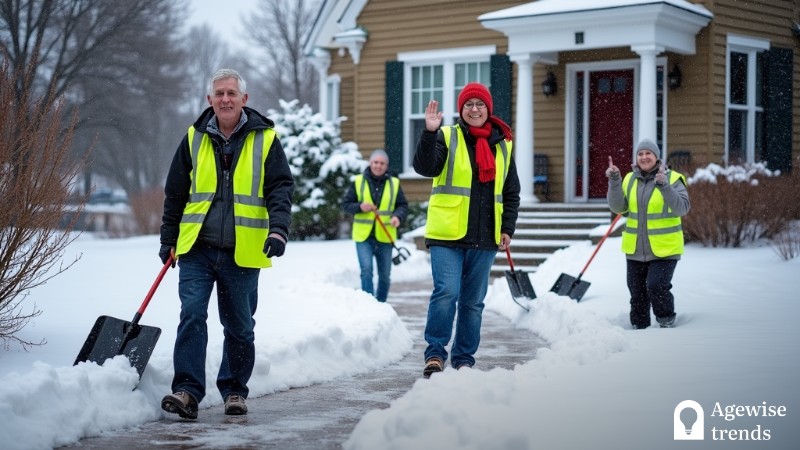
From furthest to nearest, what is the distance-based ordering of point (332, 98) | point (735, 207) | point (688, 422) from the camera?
point (332, 98)
point (735, 207)
point (688, 422)

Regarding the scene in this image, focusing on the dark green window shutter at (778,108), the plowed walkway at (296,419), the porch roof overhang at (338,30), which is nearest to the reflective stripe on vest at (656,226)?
the plowed walkway at (296,419)

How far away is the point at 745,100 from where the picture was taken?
18297mm

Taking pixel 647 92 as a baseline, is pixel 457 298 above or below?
below

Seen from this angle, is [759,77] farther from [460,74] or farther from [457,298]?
[457,298]

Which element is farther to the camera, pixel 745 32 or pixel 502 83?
pixel 502 83

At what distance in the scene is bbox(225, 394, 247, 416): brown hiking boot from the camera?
614cm

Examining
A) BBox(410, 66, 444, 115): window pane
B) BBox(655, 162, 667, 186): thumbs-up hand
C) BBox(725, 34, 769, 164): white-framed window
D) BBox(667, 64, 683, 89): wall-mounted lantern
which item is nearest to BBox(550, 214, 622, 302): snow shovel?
BBox(655, 162, 667, 186): thumbs-up hand

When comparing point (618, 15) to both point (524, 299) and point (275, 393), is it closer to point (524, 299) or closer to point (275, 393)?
point (524, 299)

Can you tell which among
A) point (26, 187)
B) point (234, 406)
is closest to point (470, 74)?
point (26, 187)

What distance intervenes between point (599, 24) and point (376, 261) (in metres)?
6.97

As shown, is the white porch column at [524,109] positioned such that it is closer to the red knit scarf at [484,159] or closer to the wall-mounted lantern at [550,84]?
the wall-mounted lantern at [550,84]

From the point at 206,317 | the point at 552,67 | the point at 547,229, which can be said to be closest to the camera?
the point at 206,317

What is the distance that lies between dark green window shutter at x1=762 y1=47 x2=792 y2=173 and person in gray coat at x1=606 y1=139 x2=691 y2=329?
9.78 meters

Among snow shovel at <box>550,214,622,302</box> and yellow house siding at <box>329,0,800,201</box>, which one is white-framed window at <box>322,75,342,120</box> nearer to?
yellow house siding at <box>329,0,800,201</box>
